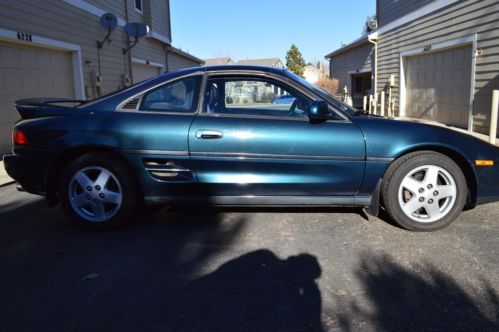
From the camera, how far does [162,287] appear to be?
305cm

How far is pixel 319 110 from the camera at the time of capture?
395 cm


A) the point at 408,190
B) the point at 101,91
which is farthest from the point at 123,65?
the point at 408,190

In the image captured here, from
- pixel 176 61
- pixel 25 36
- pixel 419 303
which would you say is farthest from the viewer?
pixel 176 61

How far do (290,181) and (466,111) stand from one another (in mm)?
8503

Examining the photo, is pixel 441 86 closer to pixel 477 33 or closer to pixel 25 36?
pixel 477 33

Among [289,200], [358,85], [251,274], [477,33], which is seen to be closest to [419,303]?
[251,274]

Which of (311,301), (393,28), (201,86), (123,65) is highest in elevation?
(393,28)

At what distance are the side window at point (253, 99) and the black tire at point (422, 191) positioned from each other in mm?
998

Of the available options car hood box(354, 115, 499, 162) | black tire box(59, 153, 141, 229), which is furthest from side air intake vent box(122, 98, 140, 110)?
car hood box(354, 115, 499, 162)

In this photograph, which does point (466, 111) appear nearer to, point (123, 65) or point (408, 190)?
point (408, 190)

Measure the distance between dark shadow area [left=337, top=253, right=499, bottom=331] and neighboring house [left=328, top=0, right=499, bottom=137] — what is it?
8.05 metres

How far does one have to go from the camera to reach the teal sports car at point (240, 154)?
4043 millimetres

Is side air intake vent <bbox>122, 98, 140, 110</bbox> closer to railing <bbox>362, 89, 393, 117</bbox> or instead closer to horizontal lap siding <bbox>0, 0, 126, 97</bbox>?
horizontal lap siding <bbox>0, 0, 126, 97</bbox>

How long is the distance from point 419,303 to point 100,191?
288 cm
